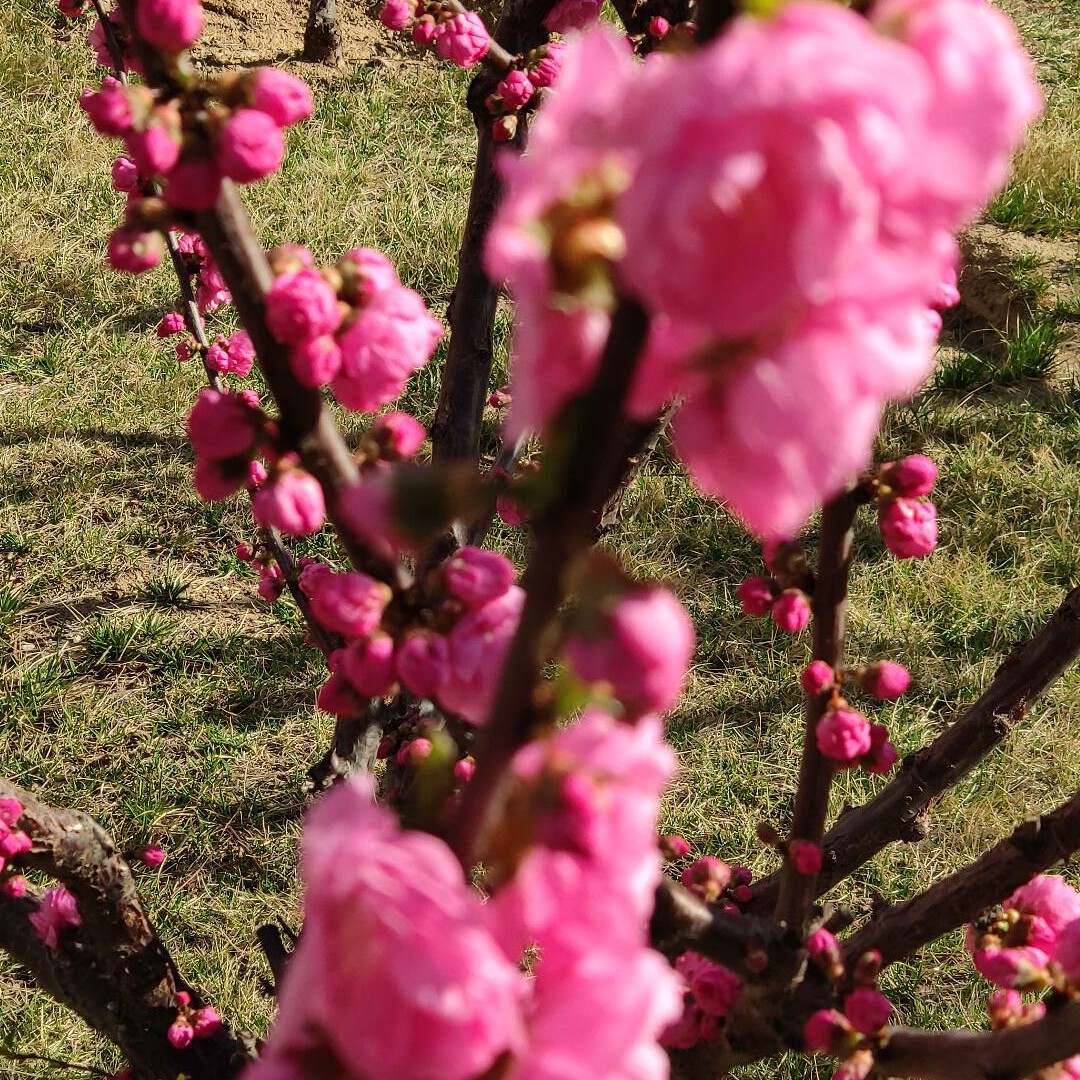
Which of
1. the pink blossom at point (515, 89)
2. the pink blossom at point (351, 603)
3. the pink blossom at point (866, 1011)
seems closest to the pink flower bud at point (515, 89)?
the pink blossom at point (515, 89)

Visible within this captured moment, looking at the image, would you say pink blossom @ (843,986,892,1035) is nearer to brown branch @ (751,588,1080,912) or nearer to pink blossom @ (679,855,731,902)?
pink blossom @ (679,855,731,902)

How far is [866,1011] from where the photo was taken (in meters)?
0.95

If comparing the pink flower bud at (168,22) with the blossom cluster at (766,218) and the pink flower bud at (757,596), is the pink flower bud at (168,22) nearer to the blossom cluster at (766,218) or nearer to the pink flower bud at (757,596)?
the blossom cluster at (766,218)

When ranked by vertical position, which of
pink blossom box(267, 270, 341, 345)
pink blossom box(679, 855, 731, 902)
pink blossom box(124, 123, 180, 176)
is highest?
pink blossom box(124, 123, 180, 176)

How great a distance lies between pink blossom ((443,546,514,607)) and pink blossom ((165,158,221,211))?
0.25m

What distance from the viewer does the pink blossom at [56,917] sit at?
140 cm

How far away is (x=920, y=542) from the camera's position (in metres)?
1.06

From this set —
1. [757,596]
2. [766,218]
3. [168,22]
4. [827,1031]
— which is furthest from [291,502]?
[827,1031]

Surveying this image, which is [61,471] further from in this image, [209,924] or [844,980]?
[844,980]

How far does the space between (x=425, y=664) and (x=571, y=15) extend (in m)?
1.43

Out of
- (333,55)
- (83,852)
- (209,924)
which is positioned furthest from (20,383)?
(83,852)

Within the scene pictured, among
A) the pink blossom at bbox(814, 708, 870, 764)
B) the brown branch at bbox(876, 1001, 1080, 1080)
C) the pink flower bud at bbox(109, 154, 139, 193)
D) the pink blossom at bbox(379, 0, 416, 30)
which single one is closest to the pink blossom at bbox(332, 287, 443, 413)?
the pink blossom at bbox(814, 708, 870, 764)

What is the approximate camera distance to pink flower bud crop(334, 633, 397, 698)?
70 cm

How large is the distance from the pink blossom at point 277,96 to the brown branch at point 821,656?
559mm
